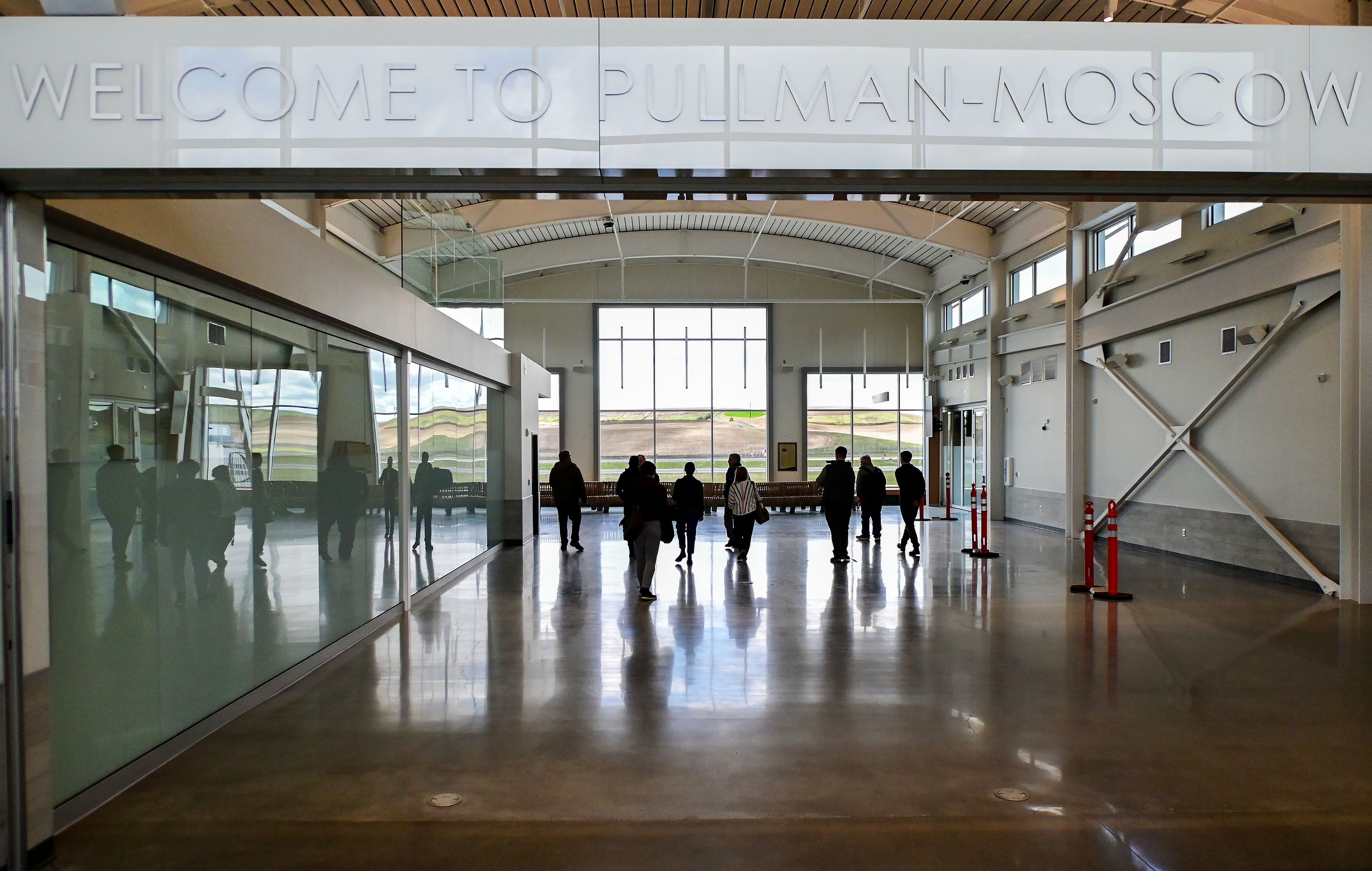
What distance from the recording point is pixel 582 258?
22984 mm

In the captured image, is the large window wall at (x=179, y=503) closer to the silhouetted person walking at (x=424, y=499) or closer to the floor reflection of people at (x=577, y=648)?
the silhouetted person walking at (x=424, y=499)

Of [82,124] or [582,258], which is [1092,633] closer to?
[82,124]

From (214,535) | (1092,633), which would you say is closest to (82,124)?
(214,535)

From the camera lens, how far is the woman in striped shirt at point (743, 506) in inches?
480

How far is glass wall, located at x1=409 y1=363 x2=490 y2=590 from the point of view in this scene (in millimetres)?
9195

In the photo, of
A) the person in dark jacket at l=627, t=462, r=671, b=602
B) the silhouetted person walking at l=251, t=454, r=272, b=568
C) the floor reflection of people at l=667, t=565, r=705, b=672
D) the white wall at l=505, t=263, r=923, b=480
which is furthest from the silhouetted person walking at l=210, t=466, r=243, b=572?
the white wall at l=505, t=263, r=923, b=480

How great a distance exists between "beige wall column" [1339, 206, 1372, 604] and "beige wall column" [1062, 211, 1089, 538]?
5.95 m

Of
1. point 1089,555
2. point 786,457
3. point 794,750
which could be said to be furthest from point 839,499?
point 786,457

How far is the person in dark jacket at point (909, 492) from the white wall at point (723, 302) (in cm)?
1104

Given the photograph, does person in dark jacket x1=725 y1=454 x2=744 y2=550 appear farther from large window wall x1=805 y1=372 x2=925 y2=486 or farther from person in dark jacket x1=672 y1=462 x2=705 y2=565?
large window wall x1=805 y1=372 x2=925 y2=486

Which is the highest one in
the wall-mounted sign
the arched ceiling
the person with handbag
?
the arched ceiling

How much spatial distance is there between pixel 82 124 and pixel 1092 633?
7952 millimetres

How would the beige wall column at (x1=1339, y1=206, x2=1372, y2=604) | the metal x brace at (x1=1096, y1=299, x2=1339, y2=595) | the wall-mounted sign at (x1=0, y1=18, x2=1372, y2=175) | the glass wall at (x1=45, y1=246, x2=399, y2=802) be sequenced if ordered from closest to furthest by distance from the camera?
the wall-mounted sign at (x1=0, y1=18, x2=1372, y2=175)
the glass wall at (x1=45, y1=246, x2=399, y2=802)
the beige wall column at (x1=1339, y1=206, x2=1372, y2=604)
the metal x brace at (x1=1096, y1=299, x2=1339, y2=595)

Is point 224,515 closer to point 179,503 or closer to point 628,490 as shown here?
point 179,503
